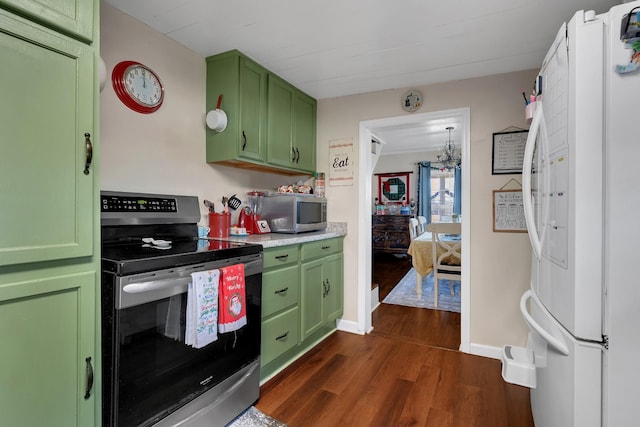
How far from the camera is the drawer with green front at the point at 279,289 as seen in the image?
1.94m

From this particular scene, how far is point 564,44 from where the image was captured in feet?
3.46

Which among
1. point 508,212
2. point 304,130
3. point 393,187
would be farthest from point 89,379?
point 393,187

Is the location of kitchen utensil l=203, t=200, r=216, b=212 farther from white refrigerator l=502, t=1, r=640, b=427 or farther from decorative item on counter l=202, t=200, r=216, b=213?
white refrigerator l=502, t=1, r=640, b=427

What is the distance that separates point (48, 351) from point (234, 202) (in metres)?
1.55

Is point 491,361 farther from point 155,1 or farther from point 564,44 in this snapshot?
point 155,1

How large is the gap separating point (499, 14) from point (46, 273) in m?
2.35

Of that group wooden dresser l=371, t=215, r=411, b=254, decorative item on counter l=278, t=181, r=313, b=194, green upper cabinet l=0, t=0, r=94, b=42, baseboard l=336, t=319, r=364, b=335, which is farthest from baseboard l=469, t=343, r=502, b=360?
wooden dresser l=371, t=215, r=411, b=254

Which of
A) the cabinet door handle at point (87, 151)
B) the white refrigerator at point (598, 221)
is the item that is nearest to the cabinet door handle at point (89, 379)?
the cabinet door handle at point (87, 151)

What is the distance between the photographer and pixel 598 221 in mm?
925

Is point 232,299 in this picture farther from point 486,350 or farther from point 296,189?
point 486,350

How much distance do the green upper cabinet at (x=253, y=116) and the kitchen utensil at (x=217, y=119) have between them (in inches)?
1.3

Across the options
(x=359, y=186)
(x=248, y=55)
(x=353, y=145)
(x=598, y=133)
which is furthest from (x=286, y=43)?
(x=598, y=133)

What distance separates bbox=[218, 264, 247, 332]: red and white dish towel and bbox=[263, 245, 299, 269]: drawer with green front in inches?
14.2

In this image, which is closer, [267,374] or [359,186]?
[267,374]
